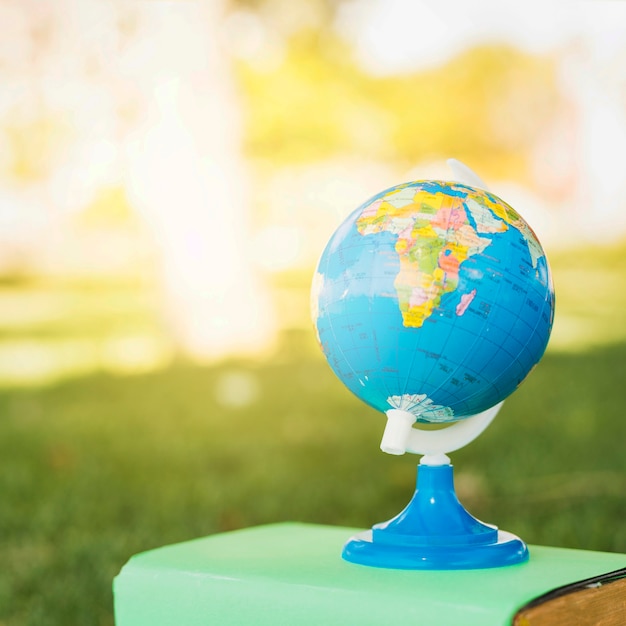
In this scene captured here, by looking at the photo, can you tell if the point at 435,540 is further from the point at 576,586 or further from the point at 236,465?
the point at 236,465

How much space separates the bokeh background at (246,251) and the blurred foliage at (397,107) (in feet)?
0.11

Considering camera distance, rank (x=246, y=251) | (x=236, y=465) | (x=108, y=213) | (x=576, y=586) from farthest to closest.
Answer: (x=108, y=213)
(x=246, y=251)
(x=236, y=465)
(x=576, y=586)

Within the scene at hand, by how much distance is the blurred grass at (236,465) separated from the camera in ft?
12.0

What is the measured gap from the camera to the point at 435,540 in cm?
197

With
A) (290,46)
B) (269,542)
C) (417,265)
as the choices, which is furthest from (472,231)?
(290,46)

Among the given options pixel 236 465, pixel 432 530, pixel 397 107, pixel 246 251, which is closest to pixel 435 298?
pixel 432 530

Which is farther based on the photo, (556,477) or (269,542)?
(556,477)

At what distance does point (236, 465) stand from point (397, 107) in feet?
27.1

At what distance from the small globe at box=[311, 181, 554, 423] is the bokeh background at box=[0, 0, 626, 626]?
1699 millimetres

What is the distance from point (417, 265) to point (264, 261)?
34.9 feet

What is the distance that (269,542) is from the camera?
90.3 inches

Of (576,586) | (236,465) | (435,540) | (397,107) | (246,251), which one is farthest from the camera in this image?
(397,107)

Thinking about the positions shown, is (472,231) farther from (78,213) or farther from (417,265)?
(78,213)

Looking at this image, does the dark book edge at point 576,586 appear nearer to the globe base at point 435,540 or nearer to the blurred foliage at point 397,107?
the globe base at point 435,540
